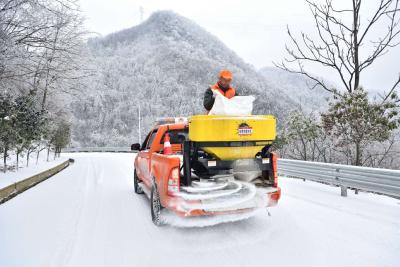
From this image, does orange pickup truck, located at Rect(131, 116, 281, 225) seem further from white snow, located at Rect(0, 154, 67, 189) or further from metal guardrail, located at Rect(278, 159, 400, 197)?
white snow, located at Rect(0, 154, 67, 189)

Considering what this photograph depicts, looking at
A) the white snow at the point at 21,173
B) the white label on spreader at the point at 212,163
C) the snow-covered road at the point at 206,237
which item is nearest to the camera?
the snow-covered road at the point at 206,237

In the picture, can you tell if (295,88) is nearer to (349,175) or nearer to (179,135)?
(349,175)

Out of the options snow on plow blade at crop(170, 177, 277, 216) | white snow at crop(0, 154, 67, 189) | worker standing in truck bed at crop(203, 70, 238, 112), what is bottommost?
white snow at crop(0, 154, 67, 189)

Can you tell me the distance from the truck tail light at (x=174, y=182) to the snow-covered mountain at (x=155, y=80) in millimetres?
62010

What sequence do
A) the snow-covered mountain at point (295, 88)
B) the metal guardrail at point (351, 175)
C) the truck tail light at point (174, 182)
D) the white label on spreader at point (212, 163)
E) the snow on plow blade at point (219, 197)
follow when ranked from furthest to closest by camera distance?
the snow-covered mountain at point (295, 88) → the metal guardrail at point (351, 175) → the white label on spreader at point (212, 163) → the truck tail light at point (174, 182) → the snow on plow blade at point (219, 197)

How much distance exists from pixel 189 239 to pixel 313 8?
33.0 feet

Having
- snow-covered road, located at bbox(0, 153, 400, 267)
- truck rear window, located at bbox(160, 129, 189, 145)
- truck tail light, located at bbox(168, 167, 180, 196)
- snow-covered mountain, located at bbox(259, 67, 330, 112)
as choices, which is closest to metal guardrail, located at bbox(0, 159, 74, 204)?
snow-covered road, located at bbox(0, 153, 400, 267)

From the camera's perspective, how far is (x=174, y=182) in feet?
14.7

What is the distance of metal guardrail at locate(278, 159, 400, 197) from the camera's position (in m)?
5.62

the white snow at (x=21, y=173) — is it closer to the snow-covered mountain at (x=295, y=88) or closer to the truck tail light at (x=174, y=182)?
the truck tail light at (x=174, y=182)

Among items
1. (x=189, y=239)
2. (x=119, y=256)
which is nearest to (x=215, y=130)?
(x=189, y=239)

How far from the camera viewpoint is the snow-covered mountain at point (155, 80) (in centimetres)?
10069

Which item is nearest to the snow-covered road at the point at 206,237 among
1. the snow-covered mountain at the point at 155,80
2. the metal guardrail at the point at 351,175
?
the metal guardrail at the point at 351,175

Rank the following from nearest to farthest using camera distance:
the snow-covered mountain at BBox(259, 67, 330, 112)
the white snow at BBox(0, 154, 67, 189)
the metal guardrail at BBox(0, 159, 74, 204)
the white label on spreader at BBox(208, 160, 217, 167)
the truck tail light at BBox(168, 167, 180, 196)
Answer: the truck tail light at BBox(168, 167, 180, 196) < the white label on spreader at BBox(208, 160, 217, 167) < the metal guardrail at BBox(0, 159, 74, 204) < the white snow at BBox(0, 154, 67, 189) < the snow-covered mountain at BBox(259, 67, 330, 112)
